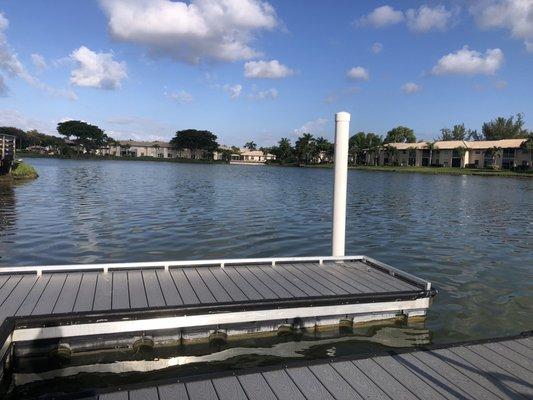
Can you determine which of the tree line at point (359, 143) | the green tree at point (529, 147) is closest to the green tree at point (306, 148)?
the tree line at point (359, 143)

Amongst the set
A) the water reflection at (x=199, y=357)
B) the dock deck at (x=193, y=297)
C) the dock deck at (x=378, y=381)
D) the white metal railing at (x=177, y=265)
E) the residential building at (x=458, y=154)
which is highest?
the residential building at (x=458, y=154)

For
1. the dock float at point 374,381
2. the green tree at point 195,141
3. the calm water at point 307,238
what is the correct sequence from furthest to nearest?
the green tree at point 195,141 → the calm water at point 307,238 → the dock float at point 374,381

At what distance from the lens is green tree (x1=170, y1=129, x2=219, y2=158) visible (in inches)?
6294

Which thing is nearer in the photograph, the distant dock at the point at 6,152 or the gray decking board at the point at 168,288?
the gray decking board at the point at 168,288

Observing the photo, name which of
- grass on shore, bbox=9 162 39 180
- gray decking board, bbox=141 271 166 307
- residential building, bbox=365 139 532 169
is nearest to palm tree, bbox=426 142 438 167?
residential building, bbox=365 139 532 169

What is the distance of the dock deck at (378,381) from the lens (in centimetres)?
407

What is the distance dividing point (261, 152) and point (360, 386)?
181874 mm

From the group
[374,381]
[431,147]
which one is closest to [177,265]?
[374,381]

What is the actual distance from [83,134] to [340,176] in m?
150

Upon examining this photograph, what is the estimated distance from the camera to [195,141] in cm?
15988

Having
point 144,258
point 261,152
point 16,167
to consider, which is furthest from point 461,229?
point 261,152

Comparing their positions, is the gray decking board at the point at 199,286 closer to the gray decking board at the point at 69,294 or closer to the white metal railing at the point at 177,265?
the white metal railing at the point at 177,265

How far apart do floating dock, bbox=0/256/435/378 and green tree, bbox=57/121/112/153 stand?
150 m

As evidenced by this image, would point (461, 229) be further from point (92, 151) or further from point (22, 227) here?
point (92, 151)
